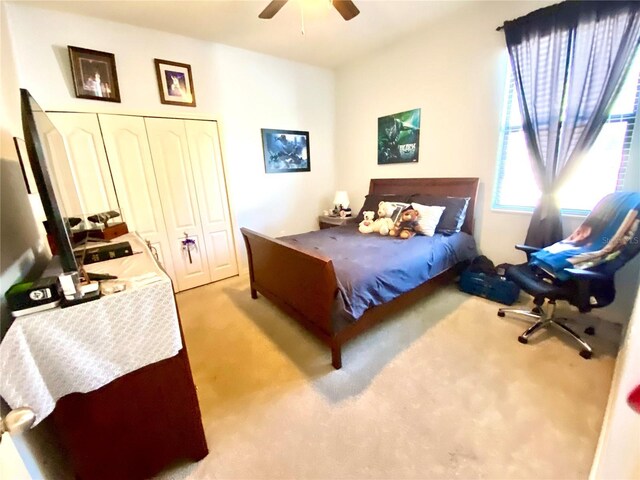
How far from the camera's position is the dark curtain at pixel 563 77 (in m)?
1.91

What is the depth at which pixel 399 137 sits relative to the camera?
11.0 feet

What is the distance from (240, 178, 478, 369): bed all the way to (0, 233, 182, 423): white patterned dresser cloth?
2.96 feet

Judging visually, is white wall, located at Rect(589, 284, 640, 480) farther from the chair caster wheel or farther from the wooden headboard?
the wooden headboard

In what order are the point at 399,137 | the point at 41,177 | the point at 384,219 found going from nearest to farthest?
the point at 41,177, the point at 384,219, the point at 399,137

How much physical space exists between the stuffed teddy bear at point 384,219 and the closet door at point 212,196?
1829mm

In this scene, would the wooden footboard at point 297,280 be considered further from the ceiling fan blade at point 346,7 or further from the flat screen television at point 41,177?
the ceiling fan blade at point 346,7

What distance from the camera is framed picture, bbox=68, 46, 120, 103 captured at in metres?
2.35

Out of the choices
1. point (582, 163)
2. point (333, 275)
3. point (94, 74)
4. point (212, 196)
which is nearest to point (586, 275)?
point (582, 163)

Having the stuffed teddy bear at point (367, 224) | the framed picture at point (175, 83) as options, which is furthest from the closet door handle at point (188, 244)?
the stuffed teddy bear at point (367, 224)

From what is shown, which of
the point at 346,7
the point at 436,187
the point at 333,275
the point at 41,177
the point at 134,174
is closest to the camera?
the point at 41,177

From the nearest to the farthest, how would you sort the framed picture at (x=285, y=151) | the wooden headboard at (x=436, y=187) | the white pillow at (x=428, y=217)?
the white pillow at (x=428, y=217) < the wooden headboard at (x=436, y=187) < the framed picture at (x=285, y=151)

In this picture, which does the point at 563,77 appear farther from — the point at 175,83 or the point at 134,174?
the point at 134,174

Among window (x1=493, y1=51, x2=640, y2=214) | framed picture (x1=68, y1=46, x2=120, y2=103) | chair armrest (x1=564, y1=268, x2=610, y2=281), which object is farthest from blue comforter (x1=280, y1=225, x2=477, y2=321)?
framed picture (x1=68, y1=46, x2=120, y2=103)

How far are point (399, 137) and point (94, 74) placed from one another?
314 centimetres
